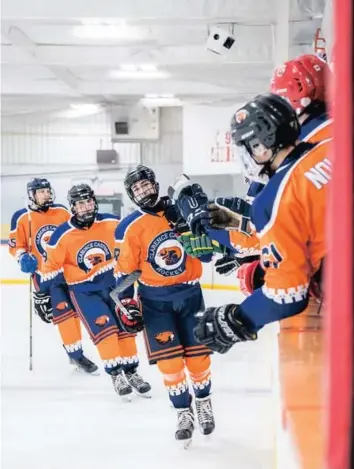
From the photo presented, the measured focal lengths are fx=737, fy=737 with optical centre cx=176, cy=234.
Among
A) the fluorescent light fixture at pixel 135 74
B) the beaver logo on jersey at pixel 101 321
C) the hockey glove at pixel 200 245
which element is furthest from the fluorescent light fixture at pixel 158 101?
the hockey glove at pixel 200 245

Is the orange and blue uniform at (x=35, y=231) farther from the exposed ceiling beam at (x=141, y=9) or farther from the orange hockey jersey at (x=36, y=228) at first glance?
the exposed ceiling beam at (x=141, y=9)

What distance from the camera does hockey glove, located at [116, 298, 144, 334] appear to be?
3.53 m

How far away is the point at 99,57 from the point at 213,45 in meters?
2.26

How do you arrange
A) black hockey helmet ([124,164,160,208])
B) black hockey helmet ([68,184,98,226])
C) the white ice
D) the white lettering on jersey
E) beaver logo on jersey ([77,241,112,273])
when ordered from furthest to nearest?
beaver logo on jersey ([77,241,112,273]), black hockey helmet ([68,184,98,226]), black hockey helmet ([124,164,160,208]), the white ice, the white lettering on jersey

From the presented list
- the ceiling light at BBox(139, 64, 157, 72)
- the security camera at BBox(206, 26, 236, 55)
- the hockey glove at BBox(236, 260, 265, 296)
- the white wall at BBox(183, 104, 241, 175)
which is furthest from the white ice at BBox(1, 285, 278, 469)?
the white wall at BBox(183, 104, 241, 175)

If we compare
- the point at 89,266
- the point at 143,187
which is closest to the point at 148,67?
the point at 89,266

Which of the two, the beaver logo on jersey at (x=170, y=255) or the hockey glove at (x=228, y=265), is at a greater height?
the hockey glove at (x=228, y=265)

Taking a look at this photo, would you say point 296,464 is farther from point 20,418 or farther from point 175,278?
point 20,418

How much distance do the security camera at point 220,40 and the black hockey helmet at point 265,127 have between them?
371 cm

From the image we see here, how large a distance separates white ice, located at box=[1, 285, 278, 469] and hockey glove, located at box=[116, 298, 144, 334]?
0.54 metres

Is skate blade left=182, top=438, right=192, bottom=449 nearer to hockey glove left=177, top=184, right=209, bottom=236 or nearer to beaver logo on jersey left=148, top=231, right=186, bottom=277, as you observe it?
beaver logo on jersey left=148, top=231, right=186, bottom=277

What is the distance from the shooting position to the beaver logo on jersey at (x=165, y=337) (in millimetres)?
3364

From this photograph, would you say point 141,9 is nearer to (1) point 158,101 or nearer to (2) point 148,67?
(2) point 148,67

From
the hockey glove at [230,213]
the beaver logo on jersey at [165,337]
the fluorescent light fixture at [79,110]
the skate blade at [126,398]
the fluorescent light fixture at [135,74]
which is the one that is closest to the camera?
the hockey glove at [230,213]
